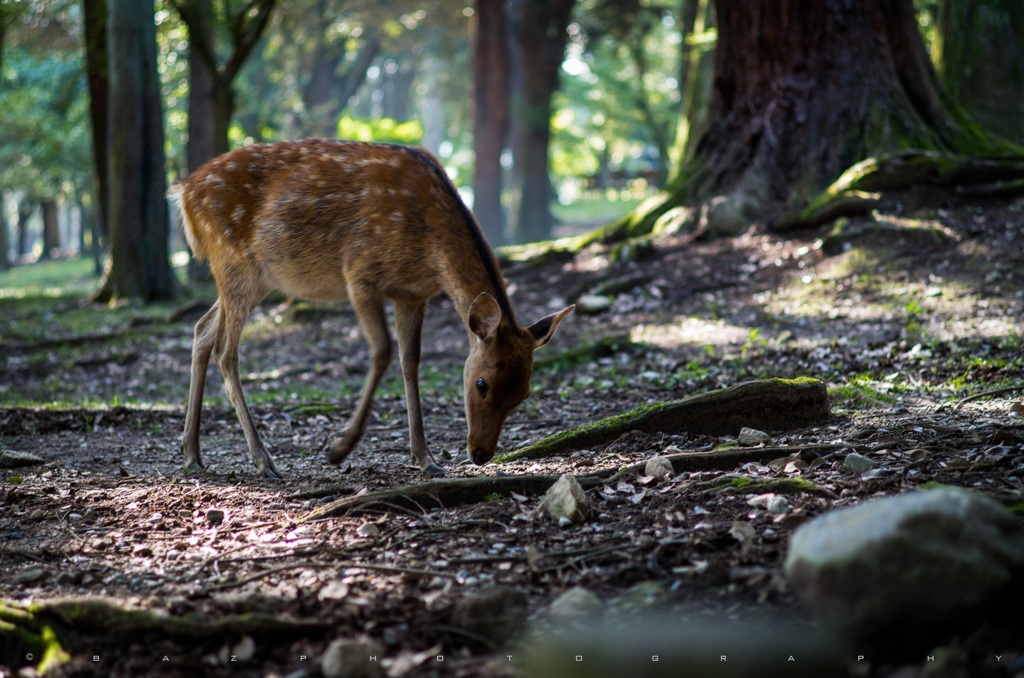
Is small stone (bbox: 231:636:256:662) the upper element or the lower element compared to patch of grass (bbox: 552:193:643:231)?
lower

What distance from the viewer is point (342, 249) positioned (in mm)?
6207

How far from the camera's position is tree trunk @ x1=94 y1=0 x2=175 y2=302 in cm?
1484

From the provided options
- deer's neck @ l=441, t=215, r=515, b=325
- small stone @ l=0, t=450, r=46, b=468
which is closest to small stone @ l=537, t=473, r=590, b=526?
deer's neck @ l=441, t=215, r=515, b=325

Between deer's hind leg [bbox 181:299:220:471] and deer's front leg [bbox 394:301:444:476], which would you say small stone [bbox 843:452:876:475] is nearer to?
deer's front leg [bbox 394:301:444:476]

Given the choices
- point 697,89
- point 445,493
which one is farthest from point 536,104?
point 445,493

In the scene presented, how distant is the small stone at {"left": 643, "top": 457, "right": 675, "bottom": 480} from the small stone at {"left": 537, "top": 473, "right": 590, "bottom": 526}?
0.53 meters

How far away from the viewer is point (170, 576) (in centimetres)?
391

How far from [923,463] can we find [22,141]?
3264 cm

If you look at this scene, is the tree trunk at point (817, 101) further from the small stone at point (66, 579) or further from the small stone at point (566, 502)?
the small stone at point (66, 579)

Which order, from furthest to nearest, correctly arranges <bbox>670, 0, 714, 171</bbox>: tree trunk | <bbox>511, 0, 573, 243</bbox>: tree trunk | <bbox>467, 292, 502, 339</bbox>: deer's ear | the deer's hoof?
1. <bbox>511, 0, 573, 243</bbox>: tree trunk
2. <bbox>670, 0, 714, 171</bbox>: tree trunk
3. the deer's hoof
4. <bbox>467, 292, 502, 339</bbox>: deer's ear

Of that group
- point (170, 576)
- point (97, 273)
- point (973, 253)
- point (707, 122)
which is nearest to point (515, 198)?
point (97, 273)

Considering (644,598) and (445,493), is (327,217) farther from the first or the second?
(644,598)

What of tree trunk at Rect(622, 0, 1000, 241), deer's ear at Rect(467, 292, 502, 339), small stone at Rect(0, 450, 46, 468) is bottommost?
small stone at Rect(0, 450, 46, 468)

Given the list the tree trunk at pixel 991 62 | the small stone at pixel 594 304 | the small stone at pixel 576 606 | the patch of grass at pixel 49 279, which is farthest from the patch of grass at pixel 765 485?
the patch of grass at pixel 49 279
